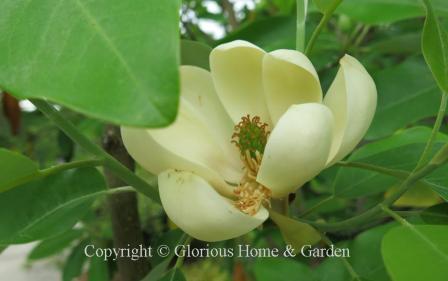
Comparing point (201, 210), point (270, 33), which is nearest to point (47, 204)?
point (201, 210)

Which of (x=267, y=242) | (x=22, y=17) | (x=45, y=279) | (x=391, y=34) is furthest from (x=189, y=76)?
(x=45, y=279)

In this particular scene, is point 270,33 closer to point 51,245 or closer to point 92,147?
point 92,147

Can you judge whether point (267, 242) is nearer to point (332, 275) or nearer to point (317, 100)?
point (332, 275)

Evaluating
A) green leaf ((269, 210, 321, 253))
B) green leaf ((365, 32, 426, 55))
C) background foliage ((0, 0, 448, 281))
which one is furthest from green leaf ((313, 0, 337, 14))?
green leaf ((365, 32, 426, 55))

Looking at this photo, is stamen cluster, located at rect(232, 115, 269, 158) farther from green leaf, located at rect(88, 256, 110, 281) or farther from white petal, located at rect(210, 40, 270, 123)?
green leaf, located at rect(88, 256, 110, 281)

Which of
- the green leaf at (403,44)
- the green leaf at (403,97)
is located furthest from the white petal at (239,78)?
the green leaf at (403,44)

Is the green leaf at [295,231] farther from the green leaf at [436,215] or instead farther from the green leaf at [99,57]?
the green leaf at [99,57]
